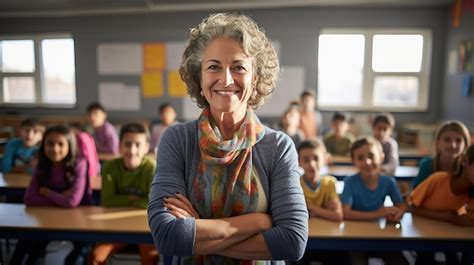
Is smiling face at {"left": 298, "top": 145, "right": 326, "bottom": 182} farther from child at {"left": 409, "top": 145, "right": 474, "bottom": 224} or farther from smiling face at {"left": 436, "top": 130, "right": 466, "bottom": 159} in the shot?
smiling face at {"left": 436, "top": 130, "right": 466, "bottom": 159}

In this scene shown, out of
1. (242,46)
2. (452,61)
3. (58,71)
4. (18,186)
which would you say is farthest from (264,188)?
(58,71)

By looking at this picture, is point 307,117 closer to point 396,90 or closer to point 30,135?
point 396,90

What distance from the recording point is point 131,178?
7.73 feet

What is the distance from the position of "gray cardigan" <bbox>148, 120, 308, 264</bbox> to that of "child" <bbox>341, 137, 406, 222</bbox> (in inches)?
46.1

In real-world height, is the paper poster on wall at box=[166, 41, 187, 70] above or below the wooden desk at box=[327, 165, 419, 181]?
above

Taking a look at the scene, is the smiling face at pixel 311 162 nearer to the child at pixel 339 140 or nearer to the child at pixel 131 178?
the child at pixel 131 178

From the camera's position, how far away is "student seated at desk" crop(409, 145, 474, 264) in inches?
80.3

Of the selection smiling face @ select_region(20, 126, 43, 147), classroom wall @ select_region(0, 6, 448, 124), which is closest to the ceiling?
classroom wall @ select_region(0, 6, 448, 124)

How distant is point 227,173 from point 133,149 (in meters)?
1.49

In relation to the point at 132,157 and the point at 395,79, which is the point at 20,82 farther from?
the point at 395,79

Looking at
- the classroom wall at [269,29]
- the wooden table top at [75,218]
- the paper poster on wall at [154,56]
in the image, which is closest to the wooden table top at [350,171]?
the wooden table top at [75,218]

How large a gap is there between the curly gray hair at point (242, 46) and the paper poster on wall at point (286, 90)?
4784mm

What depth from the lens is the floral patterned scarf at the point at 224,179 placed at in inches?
40.7

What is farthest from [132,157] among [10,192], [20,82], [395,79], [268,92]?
[20,82]
